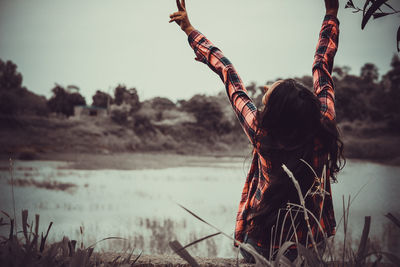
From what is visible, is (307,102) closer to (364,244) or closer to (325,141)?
(325,141)

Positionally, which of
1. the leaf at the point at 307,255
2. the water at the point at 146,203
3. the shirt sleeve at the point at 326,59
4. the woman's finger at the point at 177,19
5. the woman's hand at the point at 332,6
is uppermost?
Result: the woman's hand at the point at 332,6

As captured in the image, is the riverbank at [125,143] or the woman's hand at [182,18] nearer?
the woman's hand at [182,18]

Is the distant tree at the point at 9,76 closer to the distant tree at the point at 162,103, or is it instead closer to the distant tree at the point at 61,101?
the distant tree at the point at 61,101

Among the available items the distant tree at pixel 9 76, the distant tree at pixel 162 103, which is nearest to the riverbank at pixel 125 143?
the distant tree at pixel 162 103

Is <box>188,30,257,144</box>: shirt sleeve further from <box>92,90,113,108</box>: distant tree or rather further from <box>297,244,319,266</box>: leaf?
<box>92,90,113,108</box>: distant tree

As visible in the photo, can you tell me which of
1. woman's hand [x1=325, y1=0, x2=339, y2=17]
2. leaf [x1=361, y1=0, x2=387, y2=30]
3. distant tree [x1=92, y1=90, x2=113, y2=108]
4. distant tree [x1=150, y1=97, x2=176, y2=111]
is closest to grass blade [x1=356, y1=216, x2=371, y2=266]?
leaf [x1=361, y1=0, x2=387, y2=30]

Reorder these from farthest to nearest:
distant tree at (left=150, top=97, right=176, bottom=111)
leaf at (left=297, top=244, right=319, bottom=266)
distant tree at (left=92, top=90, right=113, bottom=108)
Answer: distant tree at (left=92, top=90, right=113, bottom=108) < distant tree at (left=150, top=97, right=176, bottom=111) < leaf at (left=297, top=244, right=319, bottom=266)

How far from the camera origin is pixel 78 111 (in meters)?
31.4

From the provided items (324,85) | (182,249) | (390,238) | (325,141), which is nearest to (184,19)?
(324,85)

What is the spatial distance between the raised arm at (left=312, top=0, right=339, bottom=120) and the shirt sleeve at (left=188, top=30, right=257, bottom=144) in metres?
0.30

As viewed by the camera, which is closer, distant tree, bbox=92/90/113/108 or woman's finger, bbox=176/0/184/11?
woman's finger, bbox=176/0/184/11

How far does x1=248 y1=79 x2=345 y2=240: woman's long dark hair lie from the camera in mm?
945

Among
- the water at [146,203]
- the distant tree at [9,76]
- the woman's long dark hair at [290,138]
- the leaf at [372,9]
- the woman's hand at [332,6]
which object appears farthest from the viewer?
the distant tree at [9,76]

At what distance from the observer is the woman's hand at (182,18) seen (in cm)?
127
